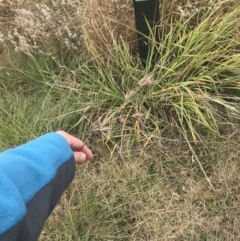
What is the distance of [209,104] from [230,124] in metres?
0.15

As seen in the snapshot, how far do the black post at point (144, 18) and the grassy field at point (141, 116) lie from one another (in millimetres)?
48

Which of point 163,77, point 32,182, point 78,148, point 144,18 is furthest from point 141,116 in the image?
point 32,182

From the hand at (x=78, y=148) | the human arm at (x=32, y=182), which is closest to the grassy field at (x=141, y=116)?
the hand at (x=78, y=148)

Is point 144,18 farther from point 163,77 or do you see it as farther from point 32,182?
point 32,182

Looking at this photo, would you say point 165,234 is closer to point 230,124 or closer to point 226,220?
point 226,220

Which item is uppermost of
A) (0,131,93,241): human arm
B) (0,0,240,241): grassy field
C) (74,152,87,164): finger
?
(0,131,93,241): human arm

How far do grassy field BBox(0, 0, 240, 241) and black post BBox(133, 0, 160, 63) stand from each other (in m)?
0.05

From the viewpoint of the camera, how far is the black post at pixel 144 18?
1.91 metres

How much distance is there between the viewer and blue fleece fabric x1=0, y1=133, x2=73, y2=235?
2.54ft

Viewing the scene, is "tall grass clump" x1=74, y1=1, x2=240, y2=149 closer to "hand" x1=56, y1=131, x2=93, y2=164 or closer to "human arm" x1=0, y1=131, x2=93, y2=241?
"hand" x1=56, y1=131, x2=93, y2=164

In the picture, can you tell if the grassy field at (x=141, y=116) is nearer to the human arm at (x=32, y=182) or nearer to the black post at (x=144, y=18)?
the black post at (x=144, y=18)

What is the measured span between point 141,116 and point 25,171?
3.67 feet

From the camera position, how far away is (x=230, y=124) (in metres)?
1.97

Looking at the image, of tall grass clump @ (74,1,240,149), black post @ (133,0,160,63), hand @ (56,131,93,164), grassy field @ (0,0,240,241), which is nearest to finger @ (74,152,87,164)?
hand @ (56,131,93,164)
